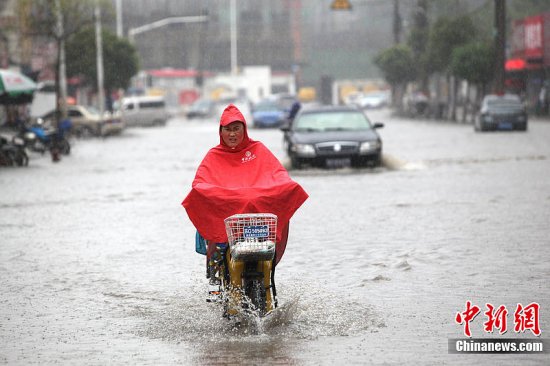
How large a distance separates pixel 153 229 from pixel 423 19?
79.9 m

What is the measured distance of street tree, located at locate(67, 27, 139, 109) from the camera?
6631cm

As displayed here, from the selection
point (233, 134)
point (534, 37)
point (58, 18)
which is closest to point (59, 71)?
point (58, 18)

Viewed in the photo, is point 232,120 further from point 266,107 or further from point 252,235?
point 266,107

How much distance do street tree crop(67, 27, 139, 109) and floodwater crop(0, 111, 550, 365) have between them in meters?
44.4

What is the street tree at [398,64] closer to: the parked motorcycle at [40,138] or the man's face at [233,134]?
the parked motorcycle at [40,138]

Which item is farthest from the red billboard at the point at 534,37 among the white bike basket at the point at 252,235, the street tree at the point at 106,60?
the white bike basket at the point at 252,235

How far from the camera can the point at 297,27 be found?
15025 centimetres

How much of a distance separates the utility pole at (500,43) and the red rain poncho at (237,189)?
46758 millimetres

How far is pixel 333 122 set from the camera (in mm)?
26281

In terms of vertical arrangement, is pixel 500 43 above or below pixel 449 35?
below

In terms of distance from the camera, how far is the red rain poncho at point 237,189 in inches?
312

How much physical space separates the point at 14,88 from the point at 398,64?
197ft

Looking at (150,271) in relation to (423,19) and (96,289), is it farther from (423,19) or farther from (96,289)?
(423,19)

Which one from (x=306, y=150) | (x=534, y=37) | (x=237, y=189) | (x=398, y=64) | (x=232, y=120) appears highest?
(x=534, y=37)
